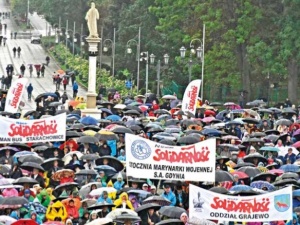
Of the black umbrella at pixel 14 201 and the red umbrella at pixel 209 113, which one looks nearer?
the black umbrella at pixel 14 201

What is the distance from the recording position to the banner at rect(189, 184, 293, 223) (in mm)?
28344

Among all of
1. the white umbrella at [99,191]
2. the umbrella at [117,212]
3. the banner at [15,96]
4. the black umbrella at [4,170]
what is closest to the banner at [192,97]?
the banner at [15,96]

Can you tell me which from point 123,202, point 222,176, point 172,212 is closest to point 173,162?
point 222,176

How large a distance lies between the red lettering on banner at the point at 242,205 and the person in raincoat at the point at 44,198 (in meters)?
3.79

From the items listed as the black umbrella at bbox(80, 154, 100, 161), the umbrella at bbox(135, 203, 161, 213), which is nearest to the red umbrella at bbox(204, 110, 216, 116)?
the black umbrella at bbox(80, 154, 100, 161)

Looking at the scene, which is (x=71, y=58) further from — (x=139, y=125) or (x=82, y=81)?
(x=139, y=125)

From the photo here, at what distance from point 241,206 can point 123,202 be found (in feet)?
8.07

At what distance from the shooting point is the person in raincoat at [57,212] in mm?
28969

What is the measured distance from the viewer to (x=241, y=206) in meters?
28.4

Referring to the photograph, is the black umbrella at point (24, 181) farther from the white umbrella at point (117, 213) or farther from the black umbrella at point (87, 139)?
the black umbrella at point (87, 139)

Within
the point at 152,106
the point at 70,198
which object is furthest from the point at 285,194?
the point at 152,106

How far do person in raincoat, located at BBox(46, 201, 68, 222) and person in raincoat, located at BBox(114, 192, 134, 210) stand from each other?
3.53 ft

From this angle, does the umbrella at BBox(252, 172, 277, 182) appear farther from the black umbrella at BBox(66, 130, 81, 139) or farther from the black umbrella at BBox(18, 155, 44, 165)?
the black umbrella at BBox(66, 130, 81, 139)

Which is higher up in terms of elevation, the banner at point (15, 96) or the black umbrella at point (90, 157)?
the banner at point (15, 96)
